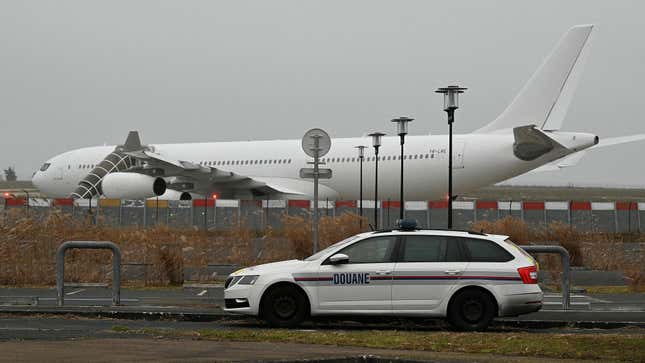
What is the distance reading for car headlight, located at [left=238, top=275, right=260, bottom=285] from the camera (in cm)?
1397

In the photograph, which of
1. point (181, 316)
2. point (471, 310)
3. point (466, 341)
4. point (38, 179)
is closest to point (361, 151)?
point (38, 179)

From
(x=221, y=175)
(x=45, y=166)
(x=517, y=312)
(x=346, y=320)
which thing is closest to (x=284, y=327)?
(x=346, y=320)

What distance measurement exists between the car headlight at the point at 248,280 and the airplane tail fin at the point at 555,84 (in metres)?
25.5

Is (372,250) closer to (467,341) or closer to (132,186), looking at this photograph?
(467,341)

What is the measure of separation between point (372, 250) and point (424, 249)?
27.0 inches

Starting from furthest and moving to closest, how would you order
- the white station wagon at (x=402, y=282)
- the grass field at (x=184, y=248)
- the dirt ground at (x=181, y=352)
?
1. the grass field at (x=184, y=248)
2. the white station wagon at (x=402, y=282)
3. the dirt ground at (x=181, y=352)

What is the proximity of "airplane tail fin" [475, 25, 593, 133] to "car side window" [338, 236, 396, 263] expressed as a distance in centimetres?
2470

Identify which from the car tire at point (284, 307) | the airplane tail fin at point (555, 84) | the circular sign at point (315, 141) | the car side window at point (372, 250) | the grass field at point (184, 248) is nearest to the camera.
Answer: the car tire at point (284, 307)

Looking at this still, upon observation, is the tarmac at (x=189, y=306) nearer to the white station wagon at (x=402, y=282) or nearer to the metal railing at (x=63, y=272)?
the metal railing at (x=63, y=272)

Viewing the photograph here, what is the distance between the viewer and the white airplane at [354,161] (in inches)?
1469

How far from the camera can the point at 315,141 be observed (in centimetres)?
2033

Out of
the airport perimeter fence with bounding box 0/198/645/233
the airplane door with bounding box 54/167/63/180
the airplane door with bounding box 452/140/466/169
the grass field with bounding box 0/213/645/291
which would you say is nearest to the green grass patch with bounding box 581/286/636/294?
the grass field with bounding box 0/213/645/291

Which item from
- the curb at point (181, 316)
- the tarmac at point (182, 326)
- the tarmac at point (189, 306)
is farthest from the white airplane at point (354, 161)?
the curb at point (181, 316)

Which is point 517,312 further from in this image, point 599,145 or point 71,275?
point 599,145
